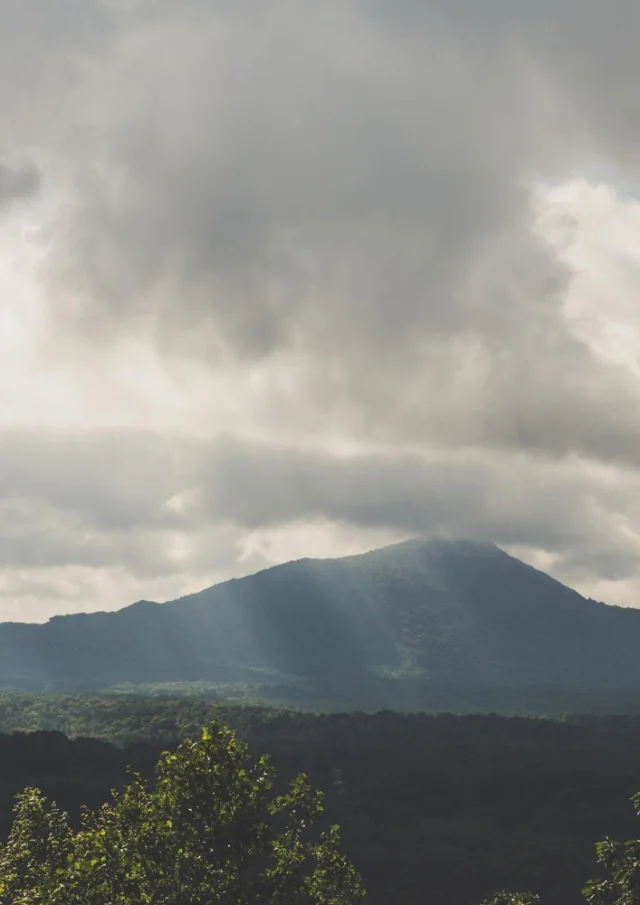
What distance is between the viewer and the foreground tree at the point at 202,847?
43.9 m

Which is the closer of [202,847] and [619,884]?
[619,884]

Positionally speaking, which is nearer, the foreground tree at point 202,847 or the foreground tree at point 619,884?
the foreground tree at point 619,884

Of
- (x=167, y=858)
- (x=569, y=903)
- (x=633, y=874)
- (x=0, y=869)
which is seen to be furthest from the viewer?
(x=569, y=903)

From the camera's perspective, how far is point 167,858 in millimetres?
44656

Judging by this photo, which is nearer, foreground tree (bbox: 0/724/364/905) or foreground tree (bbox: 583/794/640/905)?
foreground tree (bbox: 583/794/640/905)

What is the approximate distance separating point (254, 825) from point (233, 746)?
A: 338cm

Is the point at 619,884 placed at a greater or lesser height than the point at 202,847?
lesser

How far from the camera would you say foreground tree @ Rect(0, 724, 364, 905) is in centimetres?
4391

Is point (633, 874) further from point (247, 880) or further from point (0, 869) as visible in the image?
point (0, 869)

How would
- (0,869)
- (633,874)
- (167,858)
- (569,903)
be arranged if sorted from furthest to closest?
(569,903)
(0,869)
(167,858)
(633,874)

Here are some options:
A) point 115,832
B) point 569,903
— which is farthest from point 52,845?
point 569,903

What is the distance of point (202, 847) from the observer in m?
45.0

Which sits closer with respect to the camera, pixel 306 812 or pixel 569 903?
pixel 306 812

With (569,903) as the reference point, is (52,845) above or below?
above
